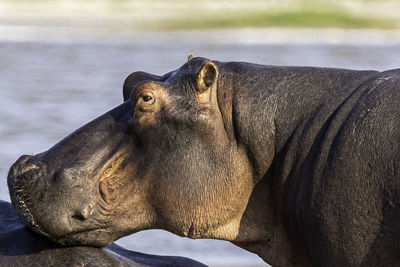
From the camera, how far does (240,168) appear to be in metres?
4.58

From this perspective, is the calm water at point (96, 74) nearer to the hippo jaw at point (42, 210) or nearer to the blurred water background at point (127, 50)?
the blurred water background at point (127, 50)

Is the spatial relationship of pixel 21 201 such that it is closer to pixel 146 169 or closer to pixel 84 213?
pixel 84 213

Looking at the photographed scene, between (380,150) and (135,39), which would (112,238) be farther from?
(135,39)

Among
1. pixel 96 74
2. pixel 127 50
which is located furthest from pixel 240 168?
pixel 127 50

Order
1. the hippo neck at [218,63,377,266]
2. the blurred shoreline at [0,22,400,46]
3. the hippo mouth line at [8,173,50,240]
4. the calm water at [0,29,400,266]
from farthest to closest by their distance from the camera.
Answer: the blurred shoreline at [0,22,400,46] → the calm water at [0,29,400,266] → the hippo neck at [218,63,377,266] → the hippo mouth line at [8,173,50,240]

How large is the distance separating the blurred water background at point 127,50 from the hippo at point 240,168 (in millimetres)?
2151

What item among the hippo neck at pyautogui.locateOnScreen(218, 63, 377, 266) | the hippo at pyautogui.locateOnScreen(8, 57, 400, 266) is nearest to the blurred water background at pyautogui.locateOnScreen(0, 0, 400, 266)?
the hippo neck at pyautogui.locateOnScreen(218, 63, 377, 266)

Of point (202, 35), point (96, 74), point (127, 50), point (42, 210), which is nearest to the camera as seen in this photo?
point (42, 210)

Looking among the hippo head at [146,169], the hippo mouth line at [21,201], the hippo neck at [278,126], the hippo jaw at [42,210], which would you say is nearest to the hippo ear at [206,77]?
the hippo head at [146,169]

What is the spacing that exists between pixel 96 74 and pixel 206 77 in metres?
9.63

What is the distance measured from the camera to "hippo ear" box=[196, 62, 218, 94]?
179 inches

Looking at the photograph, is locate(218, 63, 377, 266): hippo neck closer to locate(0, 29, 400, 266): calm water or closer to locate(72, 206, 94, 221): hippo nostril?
locate(72, 206, 94, 221): hippo nostril

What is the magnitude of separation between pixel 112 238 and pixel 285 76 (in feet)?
3.45

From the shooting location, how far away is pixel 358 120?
14.3ft
